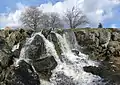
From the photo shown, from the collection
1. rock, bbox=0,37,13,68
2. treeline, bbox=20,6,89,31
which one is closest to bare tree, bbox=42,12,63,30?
treeline, bbox=20,6,89,31

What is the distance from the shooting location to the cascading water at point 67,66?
78.0ft

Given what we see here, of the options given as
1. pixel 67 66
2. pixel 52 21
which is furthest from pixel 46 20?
pixel 67 66

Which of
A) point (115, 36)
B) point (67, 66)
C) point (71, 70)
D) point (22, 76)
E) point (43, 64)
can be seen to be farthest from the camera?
point (115, 36)

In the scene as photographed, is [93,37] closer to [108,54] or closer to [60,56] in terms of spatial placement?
[108,54]

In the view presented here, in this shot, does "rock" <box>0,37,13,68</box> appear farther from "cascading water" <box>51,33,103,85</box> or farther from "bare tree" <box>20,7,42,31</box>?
"bare tree" <box>20,7,42,31</box>

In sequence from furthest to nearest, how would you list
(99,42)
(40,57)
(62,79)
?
(99,42), (40,57), (62,79)

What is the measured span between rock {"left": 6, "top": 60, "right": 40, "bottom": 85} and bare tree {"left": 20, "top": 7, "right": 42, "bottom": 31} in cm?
3276

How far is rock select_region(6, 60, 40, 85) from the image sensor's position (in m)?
22.4

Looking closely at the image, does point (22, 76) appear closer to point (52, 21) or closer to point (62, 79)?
point (62, 79)

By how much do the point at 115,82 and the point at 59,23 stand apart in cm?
3861

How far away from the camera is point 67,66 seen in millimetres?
27406

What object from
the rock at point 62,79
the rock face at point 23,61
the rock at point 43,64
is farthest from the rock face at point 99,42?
the rock at point 43,64

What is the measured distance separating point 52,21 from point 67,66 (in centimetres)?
3312

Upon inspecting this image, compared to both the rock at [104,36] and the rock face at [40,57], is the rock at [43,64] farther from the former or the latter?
the rock at [104,36]
